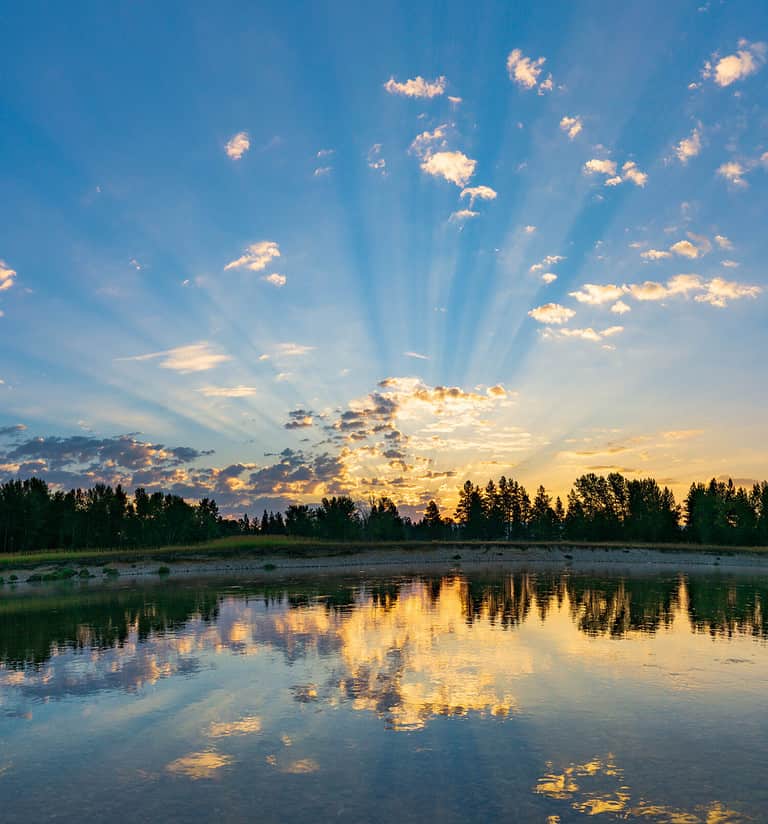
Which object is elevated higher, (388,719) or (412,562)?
(388,719)

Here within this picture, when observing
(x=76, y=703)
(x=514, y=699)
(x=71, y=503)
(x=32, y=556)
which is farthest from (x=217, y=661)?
(x=71, y=503)

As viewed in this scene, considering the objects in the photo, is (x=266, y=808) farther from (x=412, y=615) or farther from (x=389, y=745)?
(x=412, y=615)

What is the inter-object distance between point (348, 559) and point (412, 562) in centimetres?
1287

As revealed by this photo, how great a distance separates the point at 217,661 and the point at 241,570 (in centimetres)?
7624

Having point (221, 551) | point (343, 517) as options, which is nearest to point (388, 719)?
point (221, 551)

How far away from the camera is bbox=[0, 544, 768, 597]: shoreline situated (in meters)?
92.1

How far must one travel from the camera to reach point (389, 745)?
15.6 meters

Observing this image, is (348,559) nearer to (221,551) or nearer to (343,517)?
(221,551)

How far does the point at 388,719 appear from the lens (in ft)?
58.9

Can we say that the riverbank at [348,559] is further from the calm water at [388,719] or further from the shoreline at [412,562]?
the calm water at [388,719]

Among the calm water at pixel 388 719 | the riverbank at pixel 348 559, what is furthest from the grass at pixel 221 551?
the calm water at pixel 388 719

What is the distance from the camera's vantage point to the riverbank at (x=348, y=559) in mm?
93438

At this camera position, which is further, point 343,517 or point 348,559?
point 343,517

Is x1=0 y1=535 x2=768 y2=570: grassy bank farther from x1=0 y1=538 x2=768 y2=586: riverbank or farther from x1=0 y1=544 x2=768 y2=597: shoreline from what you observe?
x1=0 y1=544 x2=768 y2=597: shoreline
